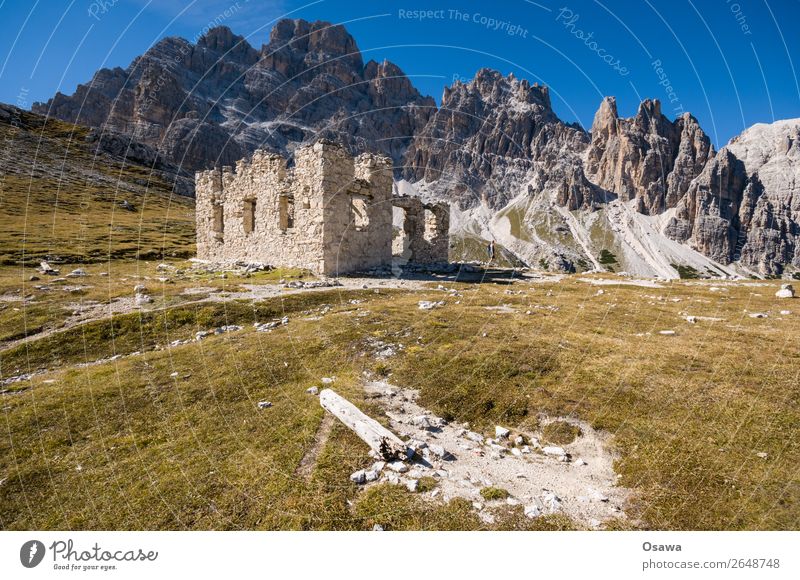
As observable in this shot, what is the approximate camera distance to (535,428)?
8047 mm

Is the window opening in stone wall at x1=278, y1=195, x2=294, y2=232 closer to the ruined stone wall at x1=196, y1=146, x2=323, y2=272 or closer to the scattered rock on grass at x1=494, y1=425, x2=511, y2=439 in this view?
the ruined stone wall at x1=196, y1=146, x2=323, y2=272

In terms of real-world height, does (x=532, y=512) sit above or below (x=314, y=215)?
below

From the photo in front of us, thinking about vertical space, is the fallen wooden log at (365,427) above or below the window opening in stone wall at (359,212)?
below

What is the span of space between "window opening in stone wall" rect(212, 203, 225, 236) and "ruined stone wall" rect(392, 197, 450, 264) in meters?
17.4

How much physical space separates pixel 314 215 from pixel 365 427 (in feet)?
69.8

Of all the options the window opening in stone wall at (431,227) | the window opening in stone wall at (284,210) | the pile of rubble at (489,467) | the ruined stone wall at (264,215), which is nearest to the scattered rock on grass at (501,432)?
the pile of rubble at (489,467)

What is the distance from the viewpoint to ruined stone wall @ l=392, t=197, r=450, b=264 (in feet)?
128

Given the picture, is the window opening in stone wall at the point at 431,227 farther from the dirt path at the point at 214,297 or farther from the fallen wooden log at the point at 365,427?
the fallen wooden log at the point at 365,427

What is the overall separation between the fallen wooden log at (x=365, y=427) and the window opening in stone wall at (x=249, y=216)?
94.0 feet

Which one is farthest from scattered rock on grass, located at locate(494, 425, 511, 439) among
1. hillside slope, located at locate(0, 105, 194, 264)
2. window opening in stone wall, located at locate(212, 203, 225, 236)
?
hillside slope, located at locate(0, 105, 194, 264)

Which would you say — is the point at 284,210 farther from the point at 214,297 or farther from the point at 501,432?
the point at 501,432

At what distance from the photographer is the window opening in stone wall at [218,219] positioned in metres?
37.8

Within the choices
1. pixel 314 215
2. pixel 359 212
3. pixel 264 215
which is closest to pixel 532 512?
pixel 314 215

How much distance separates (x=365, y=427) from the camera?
7.35 m
